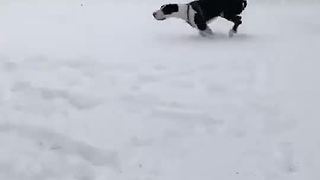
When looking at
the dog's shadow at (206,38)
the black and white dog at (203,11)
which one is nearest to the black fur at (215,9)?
the black and white dog at (203,11)

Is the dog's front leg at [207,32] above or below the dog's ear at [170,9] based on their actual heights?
below

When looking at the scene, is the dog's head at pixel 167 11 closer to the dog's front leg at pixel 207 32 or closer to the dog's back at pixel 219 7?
the dog's back at pixel 219 7

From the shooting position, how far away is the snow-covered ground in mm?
4207

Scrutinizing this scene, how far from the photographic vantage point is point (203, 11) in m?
7.95

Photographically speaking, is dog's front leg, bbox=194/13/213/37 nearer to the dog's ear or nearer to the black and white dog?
the black and white dog

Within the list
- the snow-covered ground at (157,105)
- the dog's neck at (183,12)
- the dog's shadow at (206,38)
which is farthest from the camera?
the dog's neck at (183,12)

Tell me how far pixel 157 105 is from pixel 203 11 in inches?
121

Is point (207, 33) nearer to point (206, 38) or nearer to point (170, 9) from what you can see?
point (206, 38)

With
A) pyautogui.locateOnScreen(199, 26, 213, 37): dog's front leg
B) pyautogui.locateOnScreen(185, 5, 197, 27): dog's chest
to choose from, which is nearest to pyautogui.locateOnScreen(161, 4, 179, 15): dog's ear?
pyautogui.locateOnScreen(185, 5, 197, 27): dog's chest

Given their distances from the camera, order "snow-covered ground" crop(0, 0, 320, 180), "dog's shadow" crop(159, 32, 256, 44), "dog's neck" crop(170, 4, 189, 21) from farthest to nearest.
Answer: "dog's neck" crop(170, 4, 189, 21)
"dog's shadow" crop(159, 32, 256, 44)
"snow-covered ground" crop(0, 0, 320, 180)

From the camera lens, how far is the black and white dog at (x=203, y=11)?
26.1 ft

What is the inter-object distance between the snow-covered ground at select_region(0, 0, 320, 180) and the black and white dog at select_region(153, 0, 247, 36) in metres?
0.22

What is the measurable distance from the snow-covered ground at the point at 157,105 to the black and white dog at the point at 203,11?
0.22m

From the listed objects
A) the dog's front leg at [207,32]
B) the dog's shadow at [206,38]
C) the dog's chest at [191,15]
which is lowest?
the dog's shadow at [206,38]
